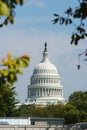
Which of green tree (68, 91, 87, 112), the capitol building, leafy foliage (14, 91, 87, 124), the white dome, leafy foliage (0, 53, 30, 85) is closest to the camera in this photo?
leafy foliage (0, 53, 30, 85)

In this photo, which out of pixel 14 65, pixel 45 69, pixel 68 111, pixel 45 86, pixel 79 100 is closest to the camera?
pixel 14 65

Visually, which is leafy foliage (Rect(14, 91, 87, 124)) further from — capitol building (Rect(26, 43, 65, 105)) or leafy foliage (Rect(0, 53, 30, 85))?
leafy foliage (Rect(0, 53, 30, 85))

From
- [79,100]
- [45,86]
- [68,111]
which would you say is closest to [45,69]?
[45,86]

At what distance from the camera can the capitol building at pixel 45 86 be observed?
190 meters

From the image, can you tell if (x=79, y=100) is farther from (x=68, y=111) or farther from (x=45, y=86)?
(x=45, y=86)

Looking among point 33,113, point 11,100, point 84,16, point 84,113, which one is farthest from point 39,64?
point 84,16

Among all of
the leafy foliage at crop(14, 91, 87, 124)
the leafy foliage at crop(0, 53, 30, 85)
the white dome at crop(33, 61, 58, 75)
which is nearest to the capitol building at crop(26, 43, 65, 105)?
the white dome at crop(33, 61, 58, 75)

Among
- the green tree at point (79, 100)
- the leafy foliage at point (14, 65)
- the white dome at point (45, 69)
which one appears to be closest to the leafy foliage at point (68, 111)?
the green tree at point (79, 100)

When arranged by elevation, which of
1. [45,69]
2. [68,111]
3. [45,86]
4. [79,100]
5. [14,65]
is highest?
[45,69]

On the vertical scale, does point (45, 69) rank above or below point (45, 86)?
above

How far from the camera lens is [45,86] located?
18925 cm

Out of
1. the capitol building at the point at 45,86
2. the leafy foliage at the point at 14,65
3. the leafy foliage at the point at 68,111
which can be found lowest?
the leafy foliage at the point at 14,65

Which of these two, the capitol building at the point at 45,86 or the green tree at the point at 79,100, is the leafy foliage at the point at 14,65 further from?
the capitol building at the point at 45,86

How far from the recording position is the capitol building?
190 metres
